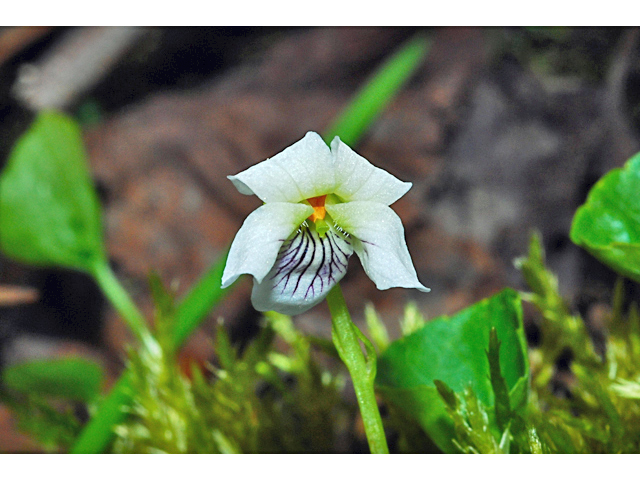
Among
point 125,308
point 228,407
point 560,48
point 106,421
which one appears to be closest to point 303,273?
point 228,407

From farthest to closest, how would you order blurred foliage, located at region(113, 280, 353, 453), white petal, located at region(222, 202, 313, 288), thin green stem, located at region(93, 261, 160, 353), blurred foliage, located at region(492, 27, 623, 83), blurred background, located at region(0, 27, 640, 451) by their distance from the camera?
blurred foliage, located at region(492, 27, 623, 83)
blurred background, located at region(0, 27, 640, 451)
thin green stem, located at region(93, 261, 160, 353)
blurred foliage, located at region(113, 280, 353, 453)
white petal, located at region(222, 202, 313, 288)

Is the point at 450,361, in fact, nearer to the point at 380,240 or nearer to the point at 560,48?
the point at 380,240

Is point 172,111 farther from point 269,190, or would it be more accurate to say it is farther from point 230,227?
point 269,190

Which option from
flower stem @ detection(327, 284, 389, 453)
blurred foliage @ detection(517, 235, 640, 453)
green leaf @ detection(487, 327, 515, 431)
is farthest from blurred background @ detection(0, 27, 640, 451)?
flower stem @ detection(327, 284, 389, 453)

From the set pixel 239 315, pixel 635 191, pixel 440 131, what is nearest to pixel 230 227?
pixel 239 315

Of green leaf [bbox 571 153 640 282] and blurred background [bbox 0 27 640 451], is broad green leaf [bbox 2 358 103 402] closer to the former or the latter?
blurred background [bbox 0 27 640 451]
